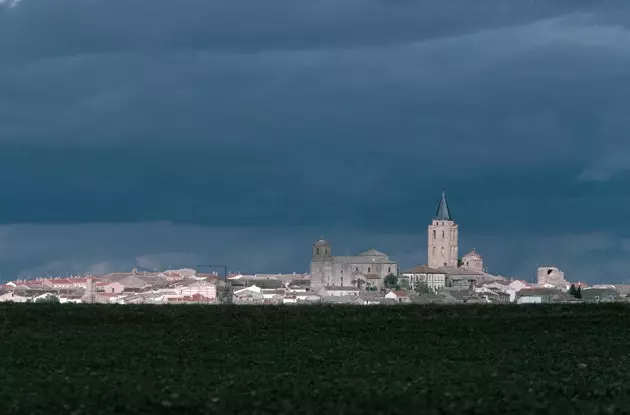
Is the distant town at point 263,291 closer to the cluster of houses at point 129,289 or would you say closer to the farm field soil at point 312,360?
the cluster of houses at point 129,289

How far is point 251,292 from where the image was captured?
118 metres

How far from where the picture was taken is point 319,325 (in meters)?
31.5

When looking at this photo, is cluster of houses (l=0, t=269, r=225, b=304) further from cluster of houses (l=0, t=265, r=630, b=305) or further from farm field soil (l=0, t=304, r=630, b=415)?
farm field soil (l=0, t=304, r=630, b=415)

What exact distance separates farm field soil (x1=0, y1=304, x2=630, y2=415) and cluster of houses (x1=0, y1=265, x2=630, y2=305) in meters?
13.8

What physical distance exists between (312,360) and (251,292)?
95969 millimetres

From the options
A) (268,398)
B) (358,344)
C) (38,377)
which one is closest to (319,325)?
(358,344)

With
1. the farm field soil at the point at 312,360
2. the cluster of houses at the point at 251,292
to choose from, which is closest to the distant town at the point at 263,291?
the cluster of houses at the point at 251,292

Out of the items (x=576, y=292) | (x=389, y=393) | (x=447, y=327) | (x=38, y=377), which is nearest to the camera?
(x=389, y=393)

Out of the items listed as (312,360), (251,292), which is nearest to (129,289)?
(251,292)

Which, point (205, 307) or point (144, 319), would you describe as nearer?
point (144, 319)

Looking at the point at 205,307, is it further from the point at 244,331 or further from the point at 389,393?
the point at 389,393

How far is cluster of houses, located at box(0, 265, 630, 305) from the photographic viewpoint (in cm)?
8039

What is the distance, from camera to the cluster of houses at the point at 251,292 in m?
80.4

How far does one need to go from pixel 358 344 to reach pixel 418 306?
40.4 ft
